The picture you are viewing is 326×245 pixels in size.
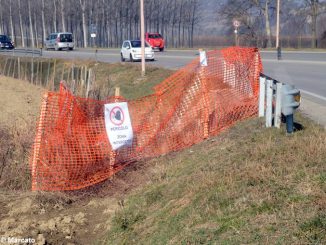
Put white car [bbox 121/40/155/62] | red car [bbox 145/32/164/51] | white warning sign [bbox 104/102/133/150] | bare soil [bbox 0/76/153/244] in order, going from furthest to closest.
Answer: red car [bbox 145/32/164/51]
white car [bbox 121/40/155/62]
white warning sign [bbox 104/102/133/150]
bare soil [bbox 0/76/153/244]

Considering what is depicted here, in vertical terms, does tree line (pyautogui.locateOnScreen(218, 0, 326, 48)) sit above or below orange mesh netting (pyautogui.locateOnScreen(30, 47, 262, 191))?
above

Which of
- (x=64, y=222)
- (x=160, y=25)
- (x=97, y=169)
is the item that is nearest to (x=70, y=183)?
(x=97, y=169)

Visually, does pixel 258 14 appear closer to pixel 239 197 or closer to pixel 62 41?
pixel 62 41

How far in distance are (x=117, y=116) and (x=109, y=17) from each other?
266ft

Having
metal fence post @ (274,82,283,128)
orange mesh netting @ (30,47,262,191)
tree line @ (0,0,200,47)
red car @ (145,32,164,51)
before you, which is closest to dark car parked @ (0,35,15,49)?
red car @ (145,32,164,51)

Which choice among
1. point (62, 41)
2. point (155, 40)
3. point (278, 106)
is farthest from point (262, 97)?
point (62, 41)

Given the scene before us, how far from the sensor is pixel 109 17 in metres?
88.6

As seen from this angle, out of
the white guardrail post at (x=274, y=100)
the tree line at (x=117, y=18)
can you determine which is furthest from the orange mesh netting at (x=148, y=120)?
the tree line at (x=117, y=18)

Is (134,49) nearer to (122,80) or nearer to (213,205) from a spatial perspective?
(122,80)

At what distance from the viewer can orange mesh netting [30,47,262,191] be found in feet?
30.3

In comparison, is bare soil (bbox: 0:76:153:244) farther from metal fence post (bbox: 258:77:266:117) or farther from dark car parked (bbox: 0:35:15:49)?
dark car parked (bbox: 0:35:15:49)

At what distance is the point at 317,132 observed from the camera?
8086 millimetres

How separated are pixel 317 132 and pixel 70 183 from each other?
13.2ft

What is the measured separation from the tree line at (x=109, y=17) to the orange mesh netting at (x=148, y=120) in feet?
240
